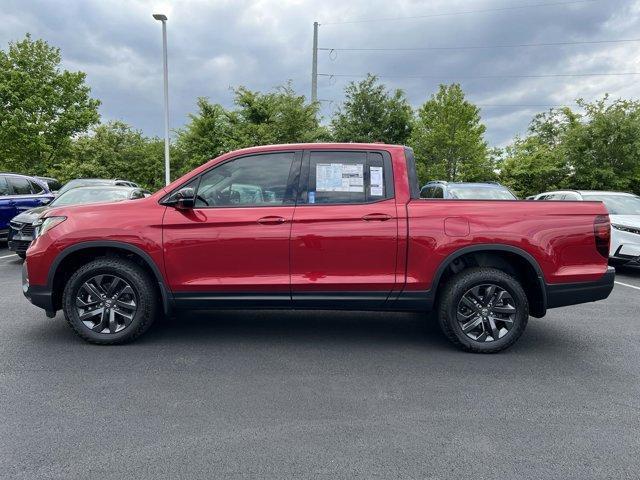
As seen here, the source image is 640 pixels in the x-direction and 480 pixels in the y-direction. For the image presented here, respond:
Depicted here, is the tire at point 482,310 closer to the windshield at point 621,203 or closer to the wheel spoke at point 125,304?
the wheel spoke at point 125,304

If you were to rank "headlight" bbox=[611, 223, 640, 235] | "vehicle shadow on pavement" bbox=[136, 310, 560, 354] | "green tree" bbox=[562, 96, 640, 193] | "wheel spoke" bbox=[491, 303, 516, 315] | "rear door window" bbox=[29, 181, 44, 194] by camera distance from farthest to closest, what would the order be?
"green tree" bbox=[562, 96, 640, 193]
"rear door window" bbox=[29, 181, 44, 194]
"headlight" bbox=[611, 223, 640, 235]
"vehicle shadow on pavement" bbox=[136, 310, 560, 354]
"wheel spoke" bbox=[491, 303, 516, 315]

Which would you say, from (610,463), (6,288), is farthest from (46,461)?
(6,288)

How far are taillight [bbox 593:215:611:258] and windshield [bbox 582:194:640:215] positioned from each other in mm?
5642

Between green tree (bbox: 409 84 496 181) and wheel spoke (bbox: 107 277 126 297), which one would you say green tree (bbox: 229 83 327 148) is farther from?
wheel spoke (bbox: 107 277 126 297)

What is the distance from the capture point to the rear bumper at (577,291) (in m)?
4.09

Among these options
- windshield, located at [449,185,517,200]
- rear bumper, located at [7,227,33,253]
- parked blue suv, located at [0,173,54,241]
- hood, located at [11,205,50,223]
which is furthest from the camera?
parked blue suv, located at [0,173,54,241]

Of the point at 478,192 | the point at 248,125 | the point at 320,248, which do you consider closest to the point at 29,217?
the point at 320,248

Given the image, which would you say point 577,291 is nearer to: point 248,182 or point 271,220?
point 271,220

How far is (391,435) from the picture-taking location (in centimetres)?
278

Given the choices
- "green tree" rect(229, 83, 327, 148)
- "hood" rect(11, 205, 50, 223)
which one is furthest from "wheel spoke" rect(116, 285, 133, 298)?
"green tree" rect(229, 83, 327, 148)

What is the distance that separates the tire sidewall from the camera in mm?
4168

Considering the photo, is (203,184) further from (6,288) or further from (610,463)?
(6,288)

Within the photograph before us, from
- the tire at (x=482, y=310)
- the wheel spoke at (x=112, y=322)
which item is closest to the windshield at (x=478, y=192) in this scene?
the tire at (x=482, y=310)

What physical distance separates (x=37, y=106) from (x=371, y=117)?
17.2 metres
